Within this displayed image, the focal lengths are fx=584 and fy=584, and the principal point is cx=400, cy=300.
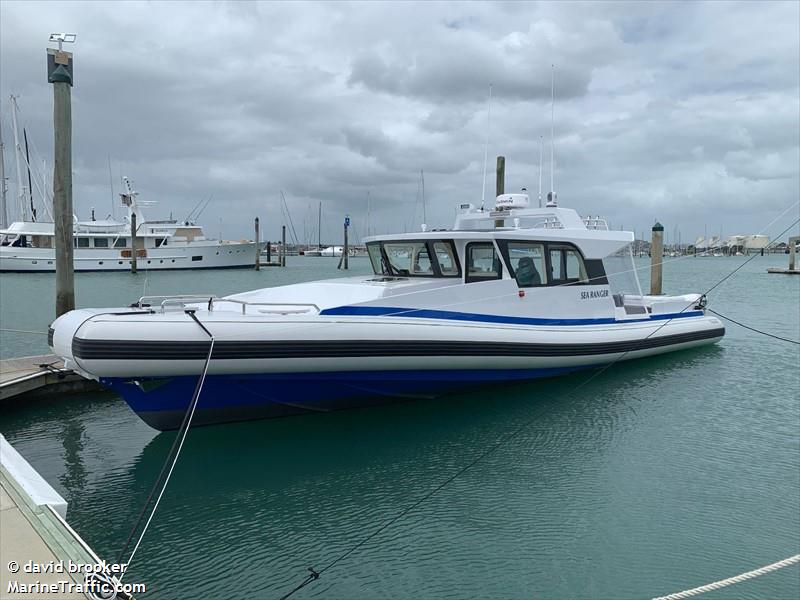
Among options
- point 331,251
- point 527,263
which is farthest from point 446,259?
point 331,251

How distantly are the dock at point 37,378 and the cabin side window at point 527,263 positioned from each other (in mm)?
6424

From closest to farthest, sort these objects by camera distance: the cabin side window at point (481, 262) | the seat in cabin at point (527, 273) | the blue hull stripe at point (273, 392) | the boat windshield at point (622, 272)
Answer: the blue hull stripe at point (273, 392) → the cabin side window at point (481, 262) → the seat in cabin at point (527, 273) → the boat windshield at point (622, 272)

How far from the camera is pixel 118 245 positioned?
4300 cm

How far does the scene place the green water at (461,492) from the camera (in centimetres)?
426

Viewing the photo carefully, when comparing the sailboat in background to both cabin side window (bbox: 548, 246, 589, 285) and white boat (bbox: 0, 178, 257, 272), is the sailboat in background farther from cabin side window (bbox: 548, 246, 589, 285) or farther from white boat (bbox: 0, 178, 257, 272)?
cabin side window (bbox: 548, 246, 589, 285)

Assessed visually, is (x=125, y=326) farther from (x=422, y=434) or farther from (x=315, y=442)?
(x=422, y=434)

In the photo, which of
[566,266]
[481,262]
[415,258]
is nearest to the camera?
[481,262]

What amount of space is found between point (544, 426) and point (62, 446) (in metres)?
5.82

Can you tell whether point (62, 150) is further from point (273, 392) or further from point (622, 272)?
point (622, 272)

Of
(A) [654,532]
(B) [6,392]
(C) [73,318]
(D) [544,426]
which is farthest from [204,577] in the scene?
(B) [6,392]

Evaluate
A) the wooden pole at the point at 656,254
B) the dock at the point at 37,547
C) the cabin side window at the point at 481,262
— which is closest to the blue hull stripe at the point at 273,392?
the cabin side window at the point at 481,262

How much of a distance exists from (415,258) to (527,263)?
5.34ft

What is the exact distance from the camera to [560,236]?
29.0 ft

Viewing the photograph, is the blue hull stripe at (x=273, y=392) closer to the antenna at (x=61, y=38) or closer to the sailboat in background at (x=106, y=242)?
the antenna at (x=61, y=38)
